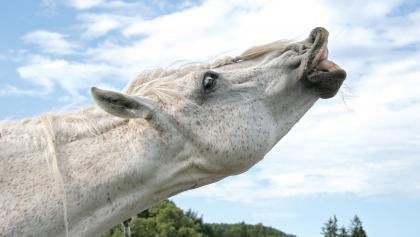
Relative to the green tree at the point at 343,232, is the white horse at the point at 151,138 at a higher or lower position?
lower

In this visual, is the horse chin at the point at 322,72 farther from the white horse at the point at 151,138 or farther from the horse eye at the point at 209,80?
the horse eye at the point at 209,80

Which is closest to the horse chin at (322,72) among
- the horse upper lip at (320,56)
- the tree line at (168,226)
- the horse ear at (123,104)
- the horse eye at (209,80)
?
the horse upper lip at (320,56)

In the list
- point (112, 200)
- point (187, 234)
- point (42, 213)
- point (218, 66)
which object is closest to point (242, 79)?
point (218, 66)

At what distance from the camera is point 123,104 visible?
3.71 metres

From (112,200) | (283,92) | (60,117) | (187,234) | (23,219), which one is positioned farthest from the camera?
(187,234)

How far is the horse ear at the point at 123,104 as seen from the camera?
11.9 ft

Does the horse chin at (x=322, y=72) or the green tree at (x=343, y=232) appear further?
the green tree at (x=343, y=232)

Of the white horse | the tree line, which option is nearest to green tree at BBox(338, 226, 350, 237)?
the tree line

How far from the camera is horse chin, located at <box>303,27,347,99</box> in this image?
419 cm

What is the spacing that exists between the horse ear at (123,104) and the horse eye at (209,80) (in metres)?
0.37

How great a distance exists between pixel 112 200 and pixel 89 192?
0.15 metres

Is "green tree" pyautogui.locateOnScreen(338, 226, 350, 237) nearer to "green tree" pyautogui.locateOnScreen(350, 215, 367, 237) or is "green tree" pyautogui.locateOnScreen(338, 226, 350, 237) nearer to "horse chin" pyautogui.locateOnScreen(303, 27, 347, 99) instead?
"green tree" pyautogui.locateOnScreen(350, 215, 367, 237)

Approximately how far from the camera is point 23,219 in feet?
11.1

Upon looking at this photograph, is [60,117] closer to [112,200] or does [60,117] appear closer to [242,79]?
[112,200]
